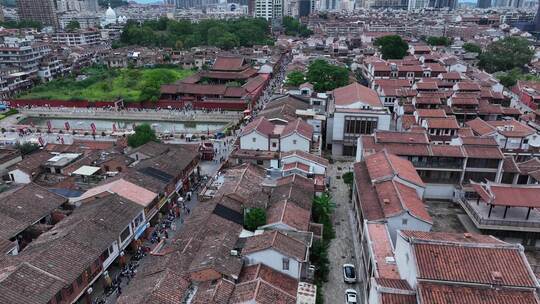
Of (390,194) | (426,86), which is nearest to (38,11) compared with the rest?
(426,86)

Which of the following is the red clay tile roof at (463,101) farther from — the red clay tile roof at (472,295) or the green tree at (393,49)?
the red clay tile roof at (472,295)

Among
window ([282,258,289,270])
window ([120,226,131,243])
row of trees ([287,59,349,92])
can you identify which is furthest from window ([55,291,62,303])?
row of trees ([287,59,349,92])

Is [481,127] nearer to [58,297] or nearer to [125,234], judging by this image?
[125,234]

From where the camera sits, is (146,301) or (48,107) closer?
(146,301)

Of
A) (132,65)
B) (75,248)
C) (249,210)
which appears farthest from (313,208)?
(132,65)

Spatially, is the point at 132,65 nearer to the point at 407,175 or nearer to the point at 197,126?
the point at 197,126

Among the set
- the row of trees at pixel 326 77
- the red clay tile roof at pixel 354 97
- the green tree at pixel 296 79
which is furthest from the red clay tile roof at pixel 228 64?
the red clay tile roof at pixel 354 97
